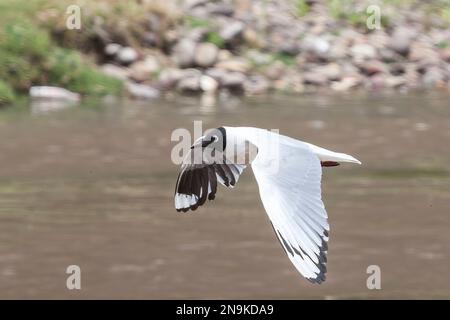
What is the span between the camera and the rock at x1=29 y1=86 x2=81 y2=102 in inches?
534

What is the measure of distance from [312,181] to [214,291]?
303 centimetres

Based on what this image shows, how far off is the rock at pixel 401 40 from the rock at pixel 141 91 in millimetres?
3548

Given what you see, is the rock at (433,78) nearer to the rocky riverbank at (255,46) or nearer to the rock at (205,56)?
the rocky riverbank at (255,46)

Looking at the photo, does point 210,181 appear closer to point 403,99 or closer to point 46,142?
point 46,142

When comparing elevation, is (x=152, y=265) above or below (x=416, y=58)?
below

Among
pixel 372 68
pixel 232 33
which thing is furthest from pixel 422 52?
pixel 232 33

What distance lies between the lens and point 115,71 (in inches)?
566

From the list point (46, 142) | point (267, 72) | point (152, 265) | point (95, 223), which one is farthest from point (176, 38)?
point (152, 265)

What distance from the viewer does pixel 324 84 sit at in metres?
15.2

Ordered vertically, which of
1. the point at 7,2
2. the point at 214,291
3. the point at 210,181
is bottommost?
the point at 214,291

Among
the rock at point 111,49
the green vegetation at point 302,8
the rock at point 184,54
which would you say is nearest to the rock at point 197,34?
the rock at point 184,54

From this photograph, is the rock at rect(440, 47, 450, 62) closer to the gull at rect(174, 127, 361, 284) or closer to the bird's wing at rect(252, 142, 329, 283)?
Answer: the gull at rect(174, 127, 361, 284)

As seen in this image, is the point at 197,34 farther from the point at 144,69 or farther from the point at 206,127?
→ the point at 206,127

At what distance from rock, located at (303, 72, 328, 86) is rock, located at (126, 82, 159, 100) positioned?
1.96 meters
